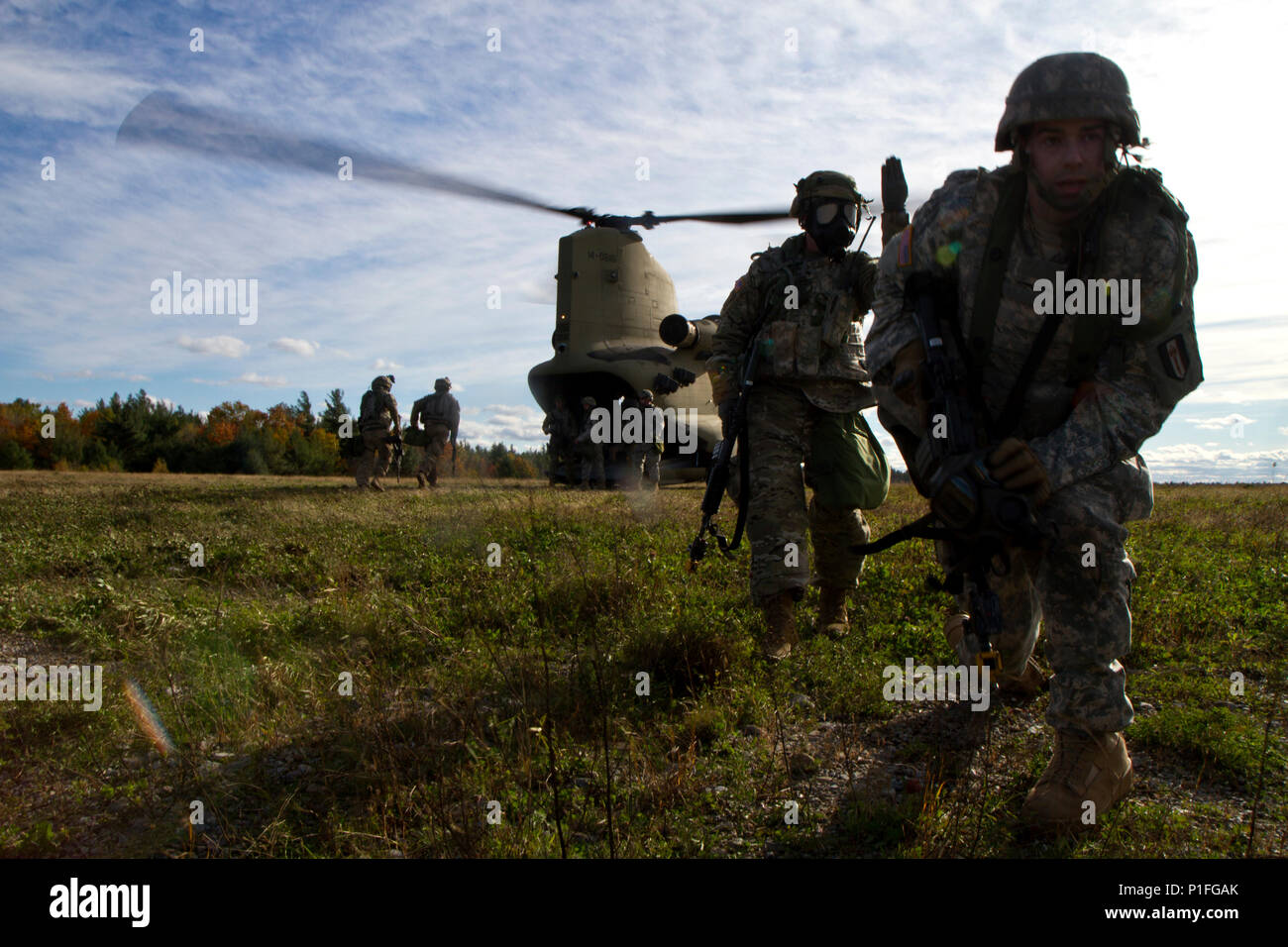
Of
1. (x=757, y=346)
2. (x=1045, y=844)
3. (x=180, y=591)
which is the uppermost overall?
(x=757, y=346)

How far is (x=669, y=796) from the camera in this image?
2.66 meters

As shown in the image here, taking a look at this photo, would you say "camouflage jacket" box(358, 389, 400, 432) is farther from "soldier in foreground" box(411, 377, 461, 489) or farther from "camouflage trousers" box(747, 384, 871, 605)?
"camouflage trousers" box(747, 384, 871, 605)

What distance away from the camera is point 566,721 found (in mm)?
3303

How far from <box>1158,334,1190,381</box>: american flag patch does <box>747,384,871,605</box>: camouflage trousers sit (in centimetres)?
208

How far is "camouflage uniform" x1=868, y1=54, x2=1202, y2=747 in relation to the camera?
276cm

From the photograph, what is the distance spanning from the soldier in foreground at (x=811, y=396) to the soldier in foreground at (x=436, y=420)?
503 inches

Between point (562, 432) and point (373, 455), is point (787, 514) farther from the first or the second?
point (562, 432)

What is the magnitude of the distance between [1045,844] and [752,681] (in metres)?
1.45

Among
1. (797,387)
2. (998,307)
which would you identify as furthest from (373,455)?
(998,307)

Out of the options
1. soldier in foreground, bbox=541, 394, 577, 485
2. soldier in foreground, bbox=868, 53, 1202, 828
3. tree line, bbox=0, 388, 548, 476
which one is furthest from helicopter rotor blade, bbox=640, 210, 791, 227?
tree line, bbox=0, 388, 548, 476

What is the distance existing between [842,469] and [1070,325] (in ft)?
5.99

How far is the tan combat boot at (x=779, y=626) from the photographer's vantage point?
4262mm
